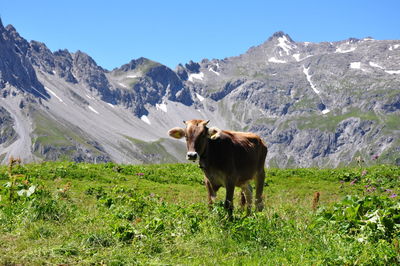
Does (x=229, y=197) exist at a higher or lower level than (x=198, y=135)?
lower

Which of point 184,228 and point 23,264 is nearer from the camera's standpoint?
point 23,264

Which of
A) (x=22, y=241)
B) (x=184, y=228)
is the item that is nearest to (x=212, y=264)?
(x=184, y=228)

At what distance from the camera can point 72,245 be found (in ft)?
27.9

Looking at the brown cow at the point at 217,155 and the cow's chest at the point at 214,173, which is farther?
the cow's chest at the point at 214,173

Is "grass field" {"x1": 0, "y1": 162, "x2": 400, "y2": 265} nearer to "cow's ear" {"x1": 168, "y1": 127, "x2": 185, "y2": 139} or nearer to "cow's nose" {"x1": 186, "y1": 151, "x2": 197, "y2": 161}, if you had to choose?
"cow's nose" {"x1": 186, "y1": 151, "x2": 197, "y2": 161}

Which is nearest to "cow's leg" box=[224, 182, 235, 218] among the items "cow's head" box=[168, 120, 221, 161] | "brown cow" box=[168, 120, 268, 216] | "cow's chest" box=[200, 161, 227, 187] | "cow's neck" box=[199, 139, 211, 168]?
"brown cow" box=[168, 120, 268, 216]

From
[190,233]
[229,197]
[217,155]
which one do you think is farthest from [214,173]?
[190,233]

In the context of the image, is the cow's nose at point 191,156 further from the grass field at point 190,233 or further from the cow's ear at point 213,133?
the grass field at point 190,233

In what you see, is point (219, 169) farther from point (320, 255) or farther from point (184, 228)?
point (320, 255)

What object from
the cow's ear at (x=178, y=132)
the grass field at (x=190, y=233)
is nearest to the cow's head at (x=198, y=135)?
the cow's ear at (x=178, y=132)

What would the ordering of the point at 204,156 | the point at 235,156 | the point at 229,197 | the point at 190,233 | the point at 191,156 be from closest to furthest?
the point at 190,233, the point at 191,156, the point at 229,197, the point at 204,156, the point at 235,156

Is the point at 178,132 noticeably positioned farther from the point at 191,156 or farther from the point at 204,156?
the point at 191,156

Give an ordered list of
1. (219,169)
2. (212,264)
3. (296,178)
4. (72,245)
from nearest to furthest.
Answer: (212,264), (72,245), (219,169), (296,178)

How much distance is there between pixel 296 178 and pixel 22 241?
848 inches
